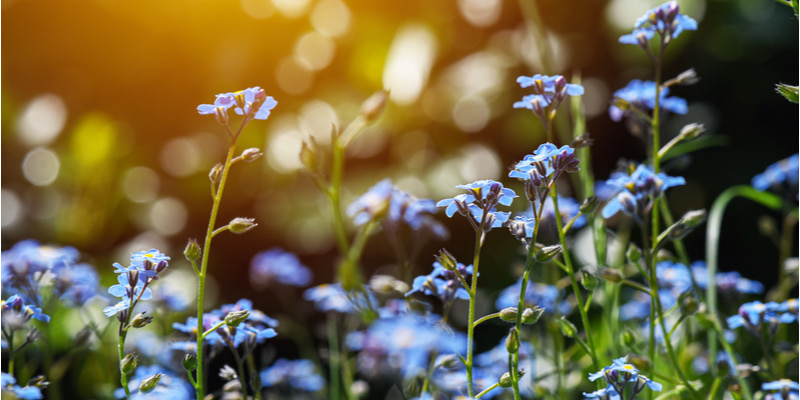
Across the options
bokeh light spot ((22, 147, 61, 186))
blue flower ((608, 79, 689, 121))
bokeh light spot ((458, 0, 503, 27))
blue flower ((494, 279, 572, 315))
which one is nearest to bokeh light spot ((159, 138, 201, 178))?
bokeh light spot ((22, 147, 61, 186))

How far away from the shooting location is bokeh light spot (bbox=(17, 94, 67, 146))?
222 cm

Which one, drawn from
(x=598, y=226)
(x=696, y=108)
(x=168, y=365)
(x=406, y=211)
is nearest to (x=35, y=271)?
(x=168, y=365)

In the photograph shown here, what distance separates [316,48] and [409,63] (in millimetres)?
460

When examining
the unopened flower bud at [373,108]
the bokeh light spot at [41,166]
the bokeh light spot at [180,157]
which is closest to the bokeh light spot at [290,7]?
the bokeh light spot at [180,157]

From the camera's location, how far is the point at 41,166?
7.40ft

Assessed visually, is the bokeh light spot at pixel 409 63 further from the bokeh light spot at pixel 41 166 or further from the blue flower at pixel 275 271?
the bokeh light spot at pixel 41 166

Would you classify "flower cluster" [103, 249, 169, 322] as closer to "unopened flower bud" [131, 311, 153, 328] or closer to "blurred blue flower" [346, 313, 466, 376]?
"unopened flower bud" [131, 311, 153, 328]

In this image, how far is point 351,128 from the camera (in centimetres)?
81

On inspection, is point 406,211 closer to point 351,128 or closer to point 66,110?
point 351,128

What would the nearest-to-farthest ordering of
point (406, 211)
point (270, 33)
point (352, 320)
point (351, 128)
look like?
point (351, 128)
point (406, 211)
point (352, 320)
point (270, 33)

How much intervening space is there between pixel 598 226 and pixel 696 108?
128 cm

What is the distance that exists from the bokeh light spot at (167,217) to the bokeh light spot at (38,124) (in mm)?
395

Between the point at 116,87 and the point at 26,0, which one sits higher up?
the point at 26,0

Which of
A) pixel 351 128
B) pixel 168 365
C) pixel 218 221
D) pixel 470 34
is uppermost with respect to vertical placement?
pixel 470 34
